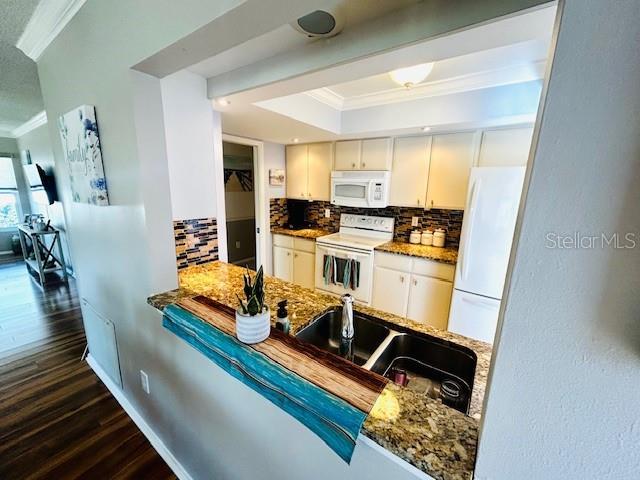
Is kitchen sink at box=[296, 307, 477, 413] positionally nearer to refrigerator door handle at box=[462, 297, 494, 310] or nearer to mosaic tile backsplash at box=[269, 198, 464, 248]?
refrigerator door handle at box=[462, 297, 494, 310]

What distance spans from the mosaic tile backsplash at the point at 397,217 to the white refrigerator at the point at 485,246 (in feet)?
2.32

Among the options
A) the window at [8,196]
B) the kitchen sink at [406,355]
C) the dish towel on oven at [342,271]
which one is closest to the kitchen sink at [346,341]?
the kitchen sink at [406,355]

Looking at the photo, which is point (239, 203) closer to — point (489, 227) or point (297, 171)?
point (297, 171)

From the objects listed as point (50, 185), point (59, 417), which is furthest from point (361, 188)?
point (50, 185)

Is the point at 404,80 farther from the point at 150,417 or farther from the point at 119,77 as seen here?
the point at 150,417

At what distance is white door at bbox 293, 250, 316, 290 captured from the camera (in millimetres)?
3527

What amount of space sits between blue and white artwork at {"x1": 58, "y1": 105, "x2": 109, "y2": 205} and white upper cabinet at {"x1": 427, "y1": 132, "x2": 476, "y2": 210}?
109 inches

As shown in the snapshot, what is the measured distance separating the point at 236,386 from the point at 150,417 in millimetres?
1161

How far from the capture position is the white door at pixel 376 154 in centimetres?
298

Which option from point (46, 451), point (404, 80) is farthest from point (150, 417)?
point (404, 80)

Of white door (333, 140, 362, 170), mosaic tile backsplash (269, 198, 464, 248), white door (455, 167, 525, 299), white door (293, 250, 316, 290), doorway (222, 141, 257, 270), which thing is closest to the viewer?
white door (455, 167, 525, 299)

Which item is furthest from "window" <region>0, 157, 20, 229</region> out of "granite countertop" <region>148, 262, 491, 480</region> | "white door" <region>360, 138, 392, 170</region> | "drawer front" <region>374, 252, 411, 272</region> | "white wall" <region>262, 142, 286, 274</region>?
"granite countertop" <region>148, 262, 491, 480</region>

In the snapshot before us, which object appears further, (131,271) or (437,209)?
(437,209)

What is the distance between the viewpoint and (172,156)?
1712mm
